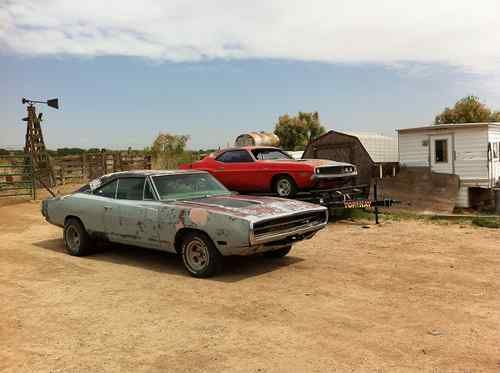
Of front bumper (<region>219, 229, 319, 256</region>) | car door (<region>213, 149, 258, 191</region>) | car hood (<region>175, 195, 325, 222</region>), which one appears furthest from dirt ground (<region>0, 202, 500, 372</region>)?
car door (<region>213, 149, 258, 191</region>)

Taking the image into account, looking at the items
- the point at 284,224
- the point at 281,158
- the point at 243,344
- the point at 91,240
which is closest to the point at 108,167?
the point at 281,158

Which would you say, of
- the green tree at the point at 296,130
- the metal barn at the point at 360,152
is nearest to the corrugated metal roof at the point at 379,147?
the metal barn at the point at 360,152

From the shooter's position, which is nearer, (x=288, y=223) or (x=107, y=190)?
Answer: (x=288, y=223)

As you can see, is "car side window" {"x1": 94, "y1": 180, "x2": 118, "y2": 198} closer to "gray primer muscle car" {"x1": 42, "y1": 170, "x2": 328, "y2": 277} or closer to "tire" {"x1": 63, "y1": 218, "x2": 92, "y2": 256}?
"gray primer muscle car" {"x1": 42, "y1": 170, "x2": 328, "y2": 277}

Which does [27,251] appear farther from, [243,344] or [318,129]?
[318,129]

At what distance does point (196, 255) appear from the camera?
6344mm

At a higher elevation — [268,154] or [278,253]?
[268,154]

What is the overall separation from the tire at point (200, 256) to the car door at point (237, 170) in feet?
16.0

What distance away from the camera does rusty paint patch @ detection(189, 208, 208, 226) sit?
6070mm

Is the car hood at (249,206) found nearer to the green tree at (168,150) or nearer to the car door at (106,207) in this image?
the car door at (106,207)

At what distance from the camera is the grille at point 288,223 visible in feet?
19.3

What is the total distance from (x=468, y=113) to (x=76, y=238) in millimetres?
41523

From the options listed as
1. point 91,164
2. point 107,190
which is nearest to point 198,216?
point 107,190

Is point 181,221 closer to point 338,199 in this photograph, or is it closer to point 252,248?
point 252,248
